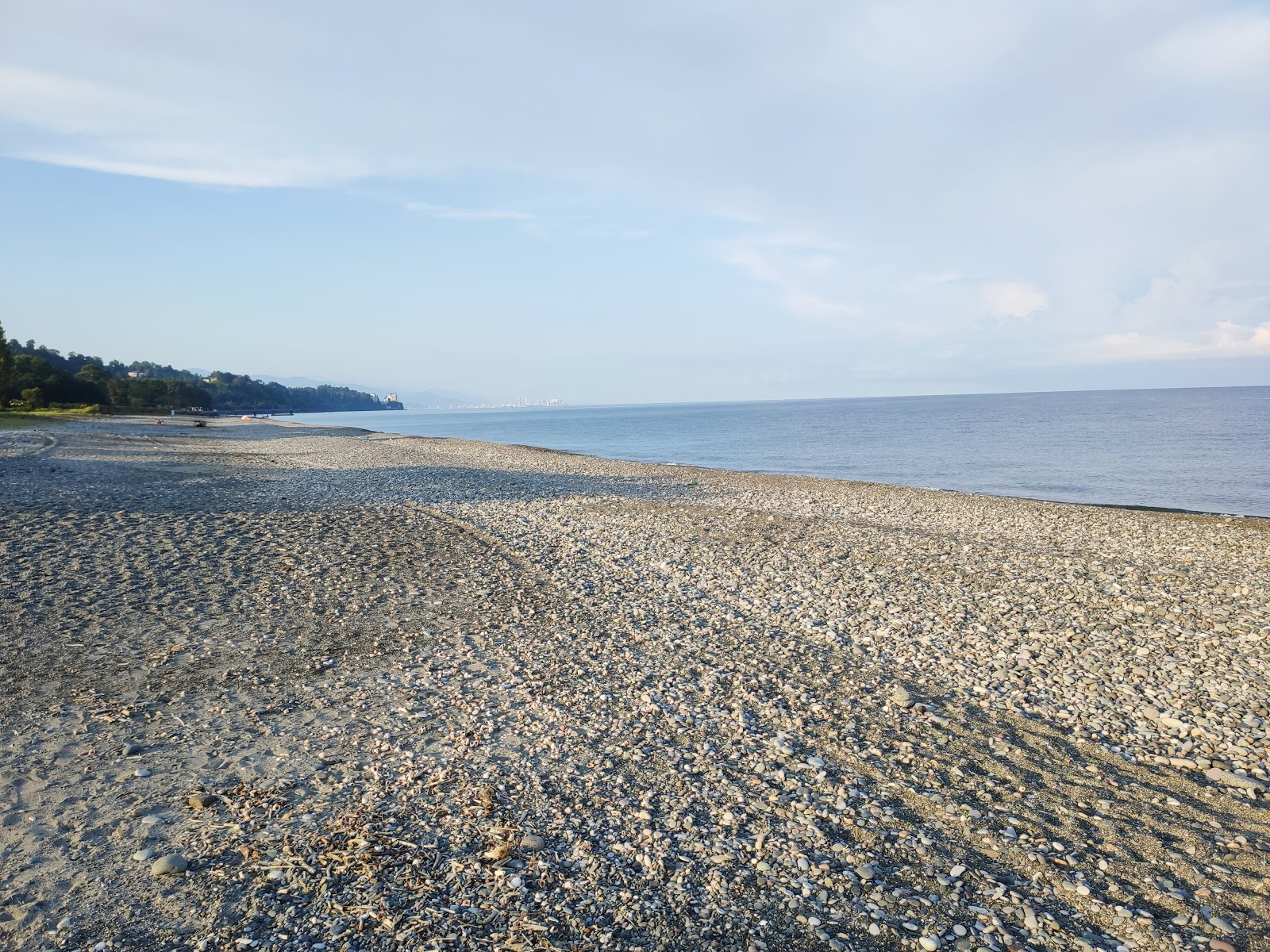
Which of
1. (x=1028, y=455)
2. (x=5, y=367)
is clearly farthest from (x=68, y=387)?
(x=1028, y=455)

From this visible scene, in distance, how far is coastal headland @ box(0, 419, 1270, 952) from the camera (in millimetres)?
4719

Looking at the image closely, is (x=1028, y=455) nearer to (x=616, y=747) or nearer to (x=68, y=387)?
(x=616, y=747)

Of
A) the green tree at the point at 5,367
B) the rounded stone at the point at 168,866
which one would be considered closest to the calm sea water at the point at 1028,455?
the rounded stone at the point at 168,866

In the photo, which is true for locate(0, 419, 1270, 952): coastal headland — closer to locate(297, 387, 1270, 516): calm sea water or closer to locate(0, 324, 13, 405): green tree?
locate(297, 387, 1270, 516): calm sea water

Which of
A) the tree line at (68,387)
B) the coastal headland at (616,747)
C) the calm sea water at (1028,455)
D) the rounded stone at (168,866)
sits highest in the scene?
the tree line at (68,387)

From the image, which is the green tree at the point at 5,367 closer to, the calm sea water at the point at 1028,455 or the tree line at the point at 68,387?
the tree line at the point at 68,387

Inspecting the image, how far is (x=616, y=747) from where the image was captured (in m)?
7.12

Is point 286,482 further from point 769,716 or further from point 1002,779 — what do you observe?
point 1002,779

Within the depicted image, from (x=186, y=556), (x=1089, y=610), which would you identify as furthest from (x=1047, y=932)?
(x=186, y=556)

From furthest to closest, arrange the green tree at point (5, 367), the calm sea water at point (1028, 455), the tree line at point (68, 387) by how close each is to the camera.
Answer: the tree line at point (68, 387) → the green tree at point (5, 367) → the calm sea water at point (1028, 455)

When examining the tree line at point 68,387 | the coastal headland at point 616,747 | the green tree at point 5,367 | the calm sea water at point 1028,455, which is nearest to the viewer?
the coastal headland at point 616,747

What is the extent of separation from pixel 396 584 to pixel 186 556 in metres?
4.40

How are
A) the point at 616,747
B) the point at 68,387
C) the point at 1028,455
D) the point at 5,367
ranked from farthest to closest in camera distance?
the point at 68,387
the point at 5,367
the point at 1028,455
the point at 616,747

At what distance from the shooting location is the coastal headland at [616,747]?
186 inches
